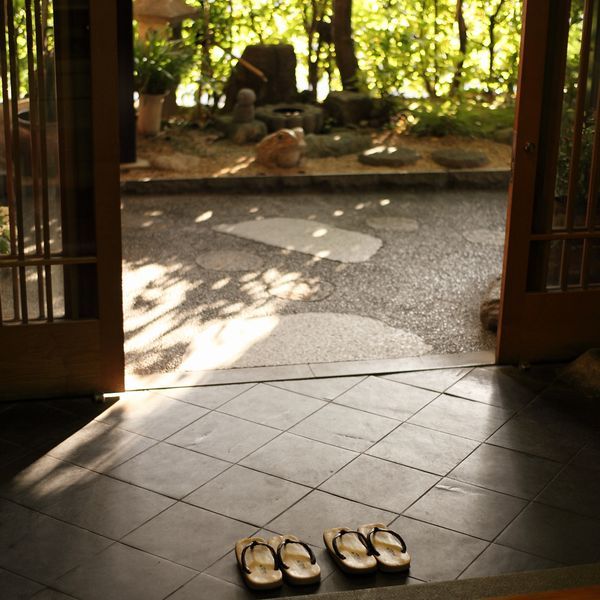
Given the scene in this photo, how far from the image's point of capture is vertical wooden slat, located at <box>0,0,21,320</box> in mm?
3884

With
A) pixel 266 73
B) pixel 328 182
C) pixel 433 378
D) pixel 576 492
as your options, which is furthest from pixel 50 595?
pixel 266 73

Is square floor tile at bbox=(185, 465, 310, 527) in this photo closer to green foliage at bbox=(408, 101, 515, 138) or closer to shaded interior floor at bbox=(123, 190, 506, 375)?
shaded interior floor at bbox=(123, 190, 506, 375)

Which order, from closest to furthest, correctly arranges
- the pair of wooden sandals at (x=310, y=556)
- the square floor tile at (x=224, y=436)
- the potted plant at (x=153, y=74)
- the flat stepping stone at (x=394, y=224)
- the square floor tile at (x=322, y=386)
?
the pair of wooden sandals at (x=310, y=556)
the square floor tile at (x=224, y=436)
the square floor tile at (x=322, y=386)
the flat stepping stone at (x=394, y=224)
the potted plant at (x=153, y=74)

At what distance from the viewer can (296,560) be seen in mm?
3090

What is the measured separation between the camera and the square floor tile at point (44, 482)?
3465 mm

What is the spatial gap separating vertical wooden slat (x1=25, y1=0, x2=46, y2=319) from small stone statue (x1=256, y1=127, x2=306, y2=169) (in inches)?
177

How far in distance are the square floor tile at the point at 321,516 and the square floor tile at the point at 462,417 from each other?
0.72 meters

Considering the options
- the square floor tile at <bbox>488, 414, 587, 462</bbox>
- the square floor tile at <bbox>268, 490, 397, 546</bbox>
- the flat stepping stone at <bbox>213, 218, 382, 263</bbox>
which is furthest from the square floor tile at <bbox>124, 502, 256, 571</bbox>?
the flat stepping stone at <bbox>213, 218, 382, 263</bbox>

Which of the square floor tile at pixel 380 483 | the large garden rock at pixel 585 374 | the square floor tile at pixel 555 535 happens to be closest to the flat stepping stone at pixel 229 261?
the large garden rock at pixel 585 374

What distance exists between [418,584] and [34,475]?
148cm

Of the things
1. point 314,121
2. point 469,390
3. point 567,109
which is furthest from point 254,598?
point 314,121

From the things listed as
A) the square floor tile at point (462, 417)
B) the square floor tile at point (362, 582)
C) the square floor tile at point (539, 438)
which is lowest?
Answer: the square floor tile at point (362, 582)

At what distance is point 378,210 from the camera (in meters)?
7.72

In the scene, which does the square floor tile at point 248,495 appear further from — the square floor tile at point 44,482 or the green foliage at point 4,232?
the green foliage at point 4,232
